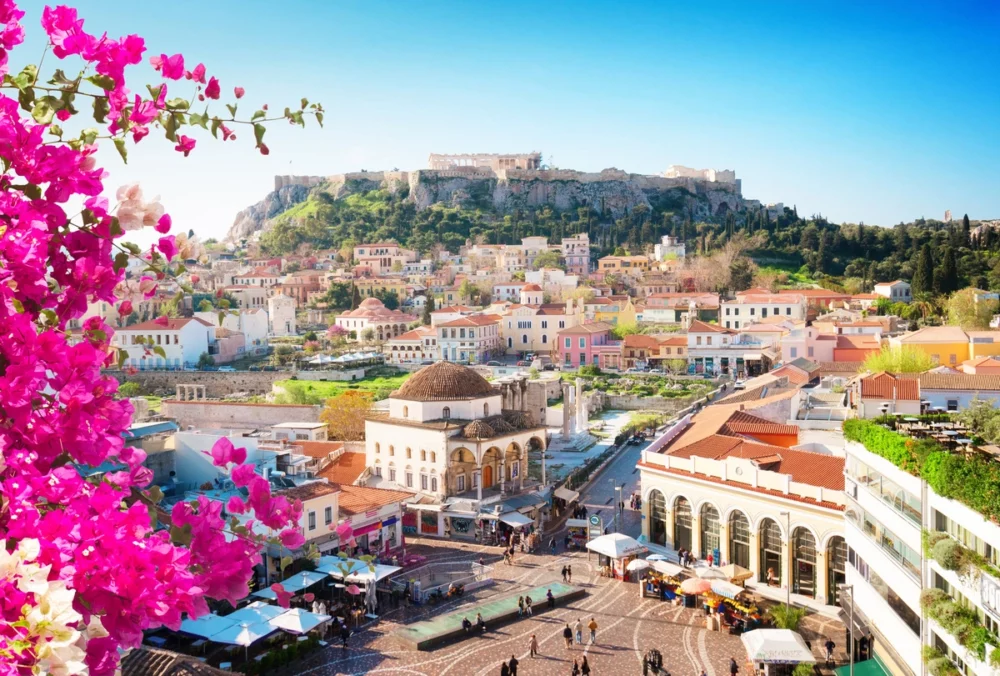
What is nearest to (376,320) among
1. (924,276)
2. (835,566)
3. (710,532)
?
(924,276)

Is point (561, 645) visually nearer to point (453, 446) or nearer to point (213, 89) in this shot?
point (453, 446)

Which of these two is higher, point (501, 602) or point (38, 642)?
point (38, 642)

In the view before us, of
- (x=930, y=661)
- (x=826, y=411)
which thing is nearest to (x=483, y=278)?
(x=826, y=411)

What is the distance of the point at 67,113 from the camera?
398 cm

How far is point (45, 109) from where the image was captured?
12.2 ft

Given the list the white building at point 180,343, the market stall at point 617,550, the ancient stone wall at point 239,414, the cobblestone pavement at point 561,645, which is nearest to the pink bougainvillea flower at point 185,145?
the cobblestone pavement at point 561,645

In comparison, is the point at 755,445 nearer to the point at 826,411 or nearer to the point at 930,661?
the point at 826,411

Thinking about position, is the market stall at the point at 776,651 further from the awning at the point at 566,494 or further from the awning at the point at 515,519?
the awning at the point at 566,494

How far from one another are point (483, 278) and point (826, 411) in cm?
6687

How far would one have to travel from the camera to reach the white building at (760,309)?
70500mm

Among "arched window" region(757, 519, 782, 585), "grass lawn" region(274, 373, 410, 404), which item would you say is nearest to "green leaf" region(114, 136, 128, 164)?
"arched window" region(757, 519, 782, 585)

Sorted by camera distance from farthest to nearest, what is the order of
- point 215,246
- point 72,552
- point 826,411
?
point 215,246, point 826,411, point 72,552

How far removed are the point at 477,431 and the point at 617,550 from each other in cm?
820

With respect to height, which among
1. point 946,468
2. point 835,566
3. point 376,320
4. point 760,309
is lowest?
point 835,566
